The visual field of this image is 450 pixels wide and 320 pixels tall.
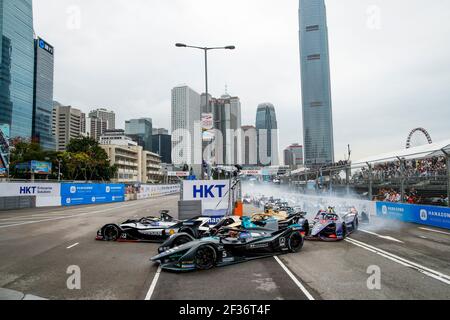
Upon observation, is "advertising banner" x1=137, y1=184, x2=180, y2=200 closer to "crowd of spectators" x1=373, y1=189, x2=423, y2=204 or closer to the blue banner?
"crowd of spectators" x1=373, y1=189, x2=423, y2=204

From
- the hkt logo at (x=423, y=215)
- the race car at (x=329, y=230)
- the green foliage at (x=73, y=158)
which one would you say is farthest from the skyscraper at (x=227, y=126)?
the green foliage at (x=73, y=158)

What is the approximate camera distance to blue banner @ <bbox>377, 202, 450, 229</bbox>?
14.1 meters

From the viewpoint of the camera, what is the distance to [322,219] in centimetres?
1246

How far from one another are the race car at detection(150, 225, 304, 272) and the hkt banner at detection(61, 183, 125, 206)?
28651 millimetres

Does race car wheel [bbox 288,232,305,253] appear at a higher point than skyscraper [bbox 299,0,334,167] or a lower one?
lower

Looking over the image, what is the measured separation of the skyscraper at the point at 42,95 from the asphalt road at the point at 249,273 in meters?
165

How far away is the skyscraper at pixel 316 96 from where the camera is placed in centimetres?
11162

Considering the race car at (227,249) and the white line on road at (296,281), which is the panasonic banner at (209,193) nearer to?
the race car at (227,249)

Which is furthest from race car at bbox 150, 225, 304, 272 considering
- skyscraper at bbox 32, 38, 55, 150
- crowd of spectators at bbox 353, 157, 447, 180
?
skyscraper at bbox 32, 38, 55, 150

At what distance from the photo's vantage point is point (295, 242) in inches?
378

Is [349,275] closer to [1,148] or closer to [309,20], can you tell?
[1,148]

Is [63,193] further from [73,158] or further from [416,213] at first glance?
[73,158]
